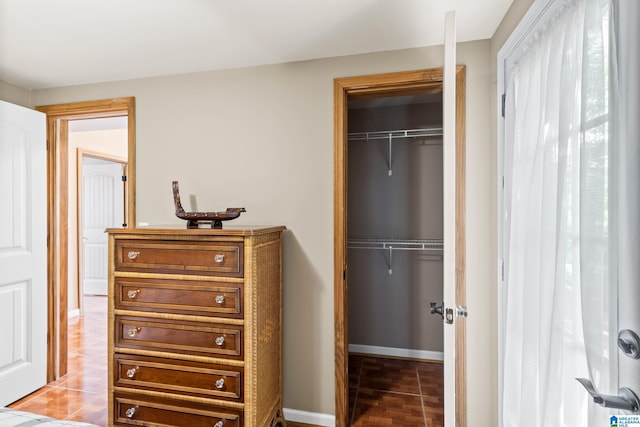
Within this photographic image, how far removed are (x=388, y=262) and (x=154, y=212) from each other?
2.13 m

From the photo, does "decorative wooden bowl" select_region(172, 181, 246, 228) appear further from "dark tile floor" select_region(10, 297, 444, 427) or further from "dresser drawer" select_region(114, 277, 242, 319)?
"dark tile floor" select_region(10, 297, 444, 427)

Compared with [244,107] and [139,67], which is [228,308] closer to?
[244,107]

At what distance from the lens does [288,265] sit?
7.18 ft

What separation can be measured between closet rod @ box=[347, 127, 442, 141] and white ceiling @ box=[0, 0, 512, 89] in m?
1.02

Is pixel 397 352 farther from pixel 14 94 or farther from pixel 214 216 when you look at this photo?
pixel 14 94

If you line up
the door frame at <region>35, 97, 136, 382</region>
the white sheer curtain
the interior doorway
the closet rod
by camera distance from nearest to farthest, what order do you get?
the white sheer curtain → the door frame at <region>35, 97, 136, 382</region> → the closet rod → the interior doorway

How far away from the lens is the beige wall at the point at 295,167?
76.2 inches

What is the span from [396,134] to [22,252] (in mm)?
3255

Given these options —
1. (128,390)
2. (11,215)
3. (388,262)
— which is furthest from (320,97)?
(11,215)

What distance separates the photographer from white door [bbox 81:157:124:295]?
214 inches

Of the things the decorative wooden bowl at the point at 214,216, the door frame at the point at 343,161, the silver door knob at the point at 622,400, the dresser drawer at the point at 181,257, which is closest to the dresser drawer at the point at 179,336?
the dresser drawer at the point at 181,257

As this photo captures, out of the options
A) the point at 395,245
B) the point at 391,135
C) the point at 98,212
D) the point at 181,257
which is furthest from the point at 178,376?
the point at 98,212

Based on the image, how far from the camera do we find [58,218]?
2.72 meters

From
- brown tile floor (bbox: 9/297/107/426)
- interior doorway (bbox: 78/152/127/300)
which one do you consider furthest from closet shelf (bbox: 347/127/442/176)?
interior doorway (bbox: 78/152/127/300)
